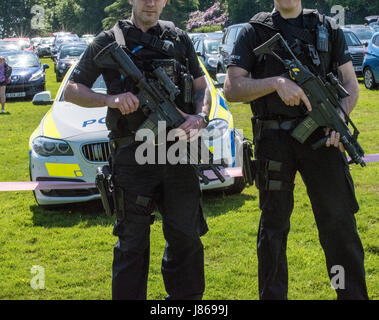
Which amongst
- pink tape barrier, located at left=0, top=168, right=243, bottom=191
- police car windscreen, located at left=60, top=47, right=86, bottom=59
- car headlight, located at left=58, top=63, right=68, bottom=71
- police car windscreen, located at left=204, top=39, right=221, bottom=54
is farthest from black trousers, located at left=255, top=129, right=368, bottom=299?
police car windscreen, located at left=60, top=47, right=86, bottom=59

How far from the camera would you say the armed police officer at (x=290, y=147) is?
3.36m

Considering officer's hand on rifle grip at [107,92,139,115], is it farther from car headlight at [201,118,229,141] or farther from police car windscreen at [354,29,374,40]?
police car windscreen at [354,29,374,40]

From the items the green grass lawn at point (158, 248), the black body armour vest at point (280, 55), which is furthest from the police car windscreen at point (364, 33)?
the black body armour vest at point (280, 55)

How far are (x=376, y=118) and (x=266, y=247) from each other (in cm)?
879

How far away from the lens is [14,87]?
18.2 metres

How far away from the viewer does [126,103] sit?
126 inches

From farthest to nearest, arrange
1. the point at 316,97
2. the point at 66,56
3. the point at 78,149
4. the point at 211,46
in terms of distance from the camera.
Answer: the point at 66,56 < the point at 211,46 < the point at 78,149 < the point at 316,97

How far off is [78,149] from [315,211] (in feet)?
10.2

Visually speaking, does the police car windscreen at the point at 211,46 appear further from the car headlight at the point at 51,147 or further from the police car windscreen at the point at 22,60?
the car headlight at the point at 51,147

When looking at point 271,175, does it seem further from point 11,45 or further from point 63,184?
point 11,45

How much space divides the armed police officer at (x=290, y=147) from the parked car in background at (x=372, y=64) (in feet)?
43.0

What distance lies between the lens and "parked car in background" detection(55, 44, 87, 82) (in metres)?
23.4

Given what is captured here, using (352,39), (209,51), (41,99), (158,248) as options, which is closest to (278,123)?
(158,248)

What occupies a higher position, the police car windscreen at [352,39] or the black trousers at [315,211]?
the black trousers at [315,211]
